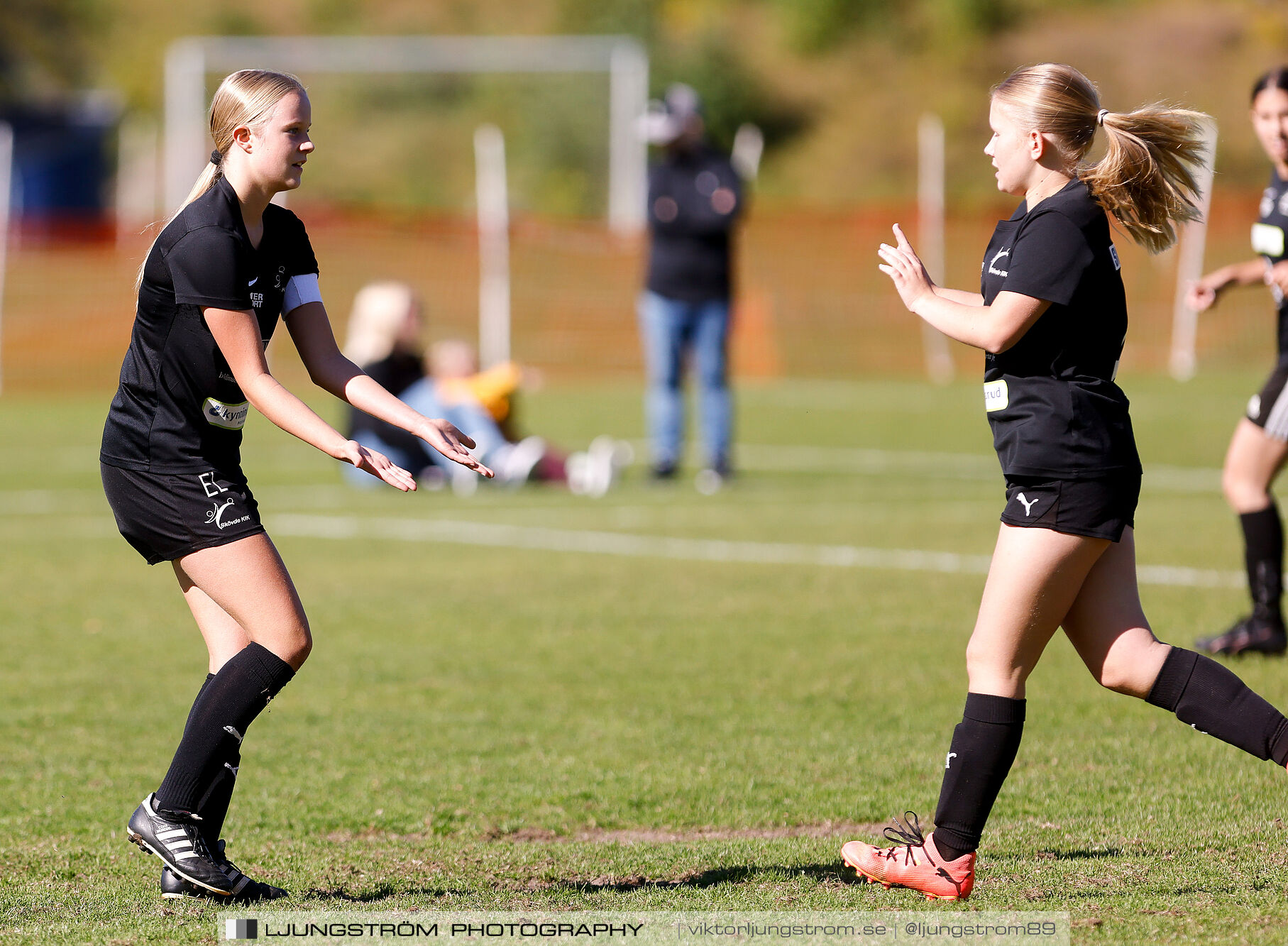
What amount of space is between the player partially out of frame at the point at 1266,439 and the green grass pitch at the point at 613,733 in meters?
0.28

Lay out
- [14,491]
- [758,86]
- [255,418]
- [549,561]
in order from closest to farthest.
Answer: [549,561], [14,491], [255,418], [758,86]

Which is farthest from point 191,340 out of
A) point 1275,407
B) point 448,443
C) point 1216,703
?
point 1275,407

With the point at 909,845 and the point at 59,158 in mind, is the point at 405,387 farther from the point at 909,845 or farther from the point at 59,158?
the point at 59,158

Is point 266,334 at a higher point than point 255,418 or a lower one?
higher

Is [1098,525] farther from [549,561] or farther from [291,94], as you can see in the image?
[549,561]

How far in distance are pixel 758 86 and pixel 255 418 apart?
3005cm

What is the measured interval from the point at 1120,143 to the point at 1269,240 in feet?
10.7

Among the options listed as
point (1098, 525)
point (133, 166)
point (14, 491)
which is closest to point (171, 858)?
point (1098, 525)

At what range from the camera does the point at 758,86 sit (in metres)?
45.2

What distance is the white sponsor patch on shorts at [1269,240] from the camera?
22.1ft

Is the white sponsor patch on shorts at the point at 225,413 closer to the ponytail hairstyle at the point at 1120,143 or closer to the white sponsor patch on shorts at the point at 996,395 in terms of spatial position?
the white sponsor patch on shorts at the point at 996,395

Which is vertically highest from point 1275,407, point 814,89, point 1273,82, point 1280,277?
point 814,89

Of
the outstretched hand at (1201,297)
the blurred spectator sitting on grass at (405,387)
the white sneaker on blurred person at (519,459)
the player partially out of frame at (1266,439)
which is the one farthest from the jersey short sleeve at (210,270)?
the white sneaker on blurred person at (519,459)

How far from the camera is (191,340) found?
3.93 m
